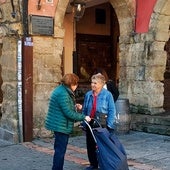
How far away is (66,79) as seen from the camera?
5.39 metres

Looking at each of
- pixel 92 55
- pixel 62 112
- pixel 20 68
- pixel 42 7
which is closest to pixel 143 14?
pixel 42 7

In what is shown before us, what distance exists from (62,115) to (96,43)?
30.1 ft

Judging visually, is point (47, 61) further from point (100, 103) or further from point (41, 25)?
point (100, 103)

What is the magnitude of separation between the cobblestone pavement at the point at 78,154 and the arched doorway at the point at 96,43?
223 inches

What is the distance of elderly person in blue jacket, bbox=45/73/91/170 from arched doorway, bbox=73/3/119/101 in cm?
835

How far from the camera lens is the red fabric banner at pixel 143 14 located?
9484 mm

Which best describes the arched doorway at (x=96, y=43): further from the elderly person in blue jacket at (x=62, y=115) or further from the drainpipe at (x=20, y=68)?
the elderly person in blue jacket at (x=62, y=115)

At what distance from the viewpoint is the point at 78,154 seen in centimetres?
693

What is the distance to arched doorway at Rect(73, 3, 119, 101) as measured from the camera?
13.9 meters

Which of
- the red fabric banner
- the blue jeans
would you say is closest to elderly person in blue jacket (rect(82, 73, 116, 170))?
the blue jeans

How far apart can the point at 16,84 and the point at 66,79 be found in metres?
2.92

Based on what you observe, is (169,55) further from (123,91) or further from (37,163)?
(37,163)

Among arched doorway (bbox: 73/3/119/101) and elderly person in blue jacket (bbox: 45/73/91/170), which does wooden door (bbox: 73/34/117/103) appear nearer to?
arched doorway (bbox: 73/3/119/101)

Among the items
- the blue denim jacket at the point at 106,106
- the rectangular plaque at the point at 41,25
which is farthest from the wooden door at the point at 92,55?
the blue denim jacket at the point at 106,106
